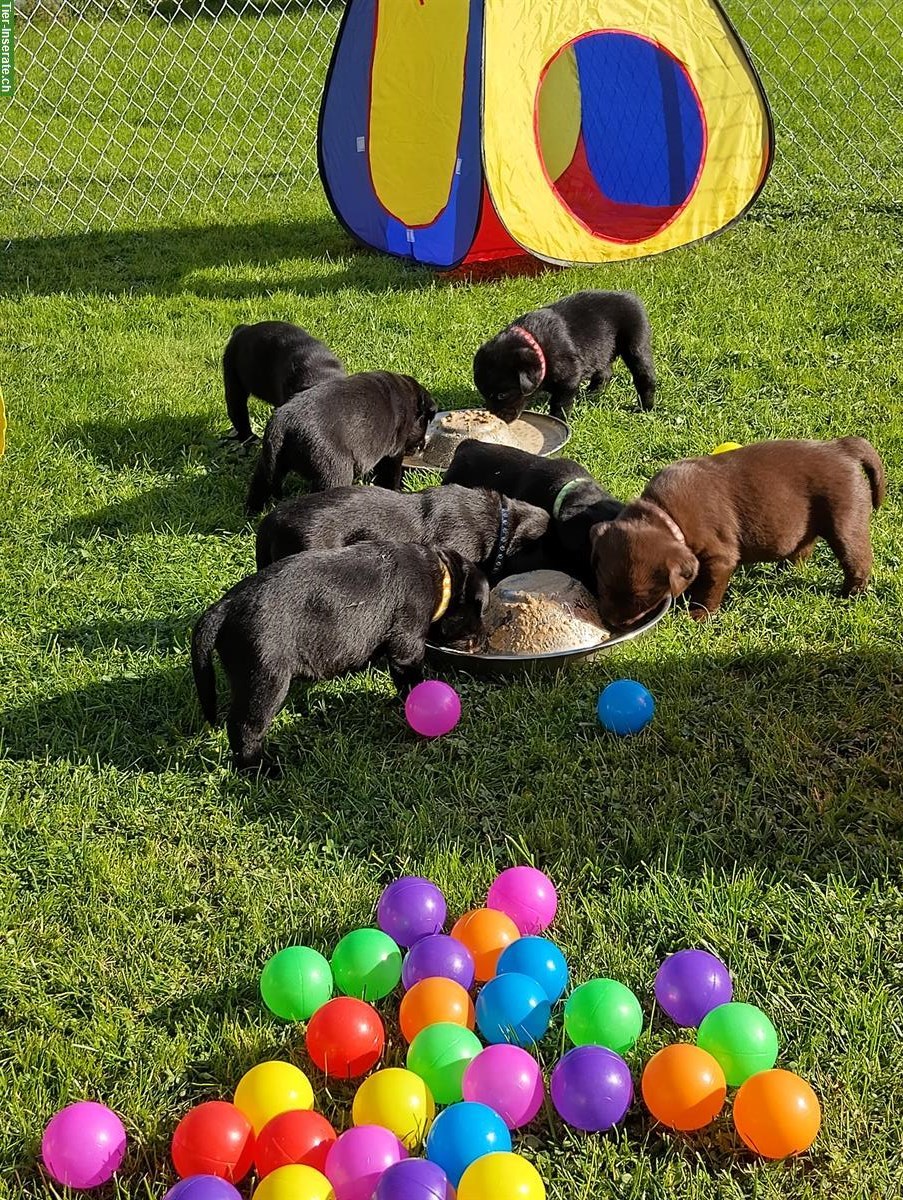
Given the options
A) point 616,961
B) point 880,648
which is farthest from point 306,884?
point 880,648

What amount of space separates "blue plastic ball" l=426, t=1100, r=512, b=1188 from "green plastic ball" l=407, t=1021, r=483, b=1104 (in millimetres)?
172

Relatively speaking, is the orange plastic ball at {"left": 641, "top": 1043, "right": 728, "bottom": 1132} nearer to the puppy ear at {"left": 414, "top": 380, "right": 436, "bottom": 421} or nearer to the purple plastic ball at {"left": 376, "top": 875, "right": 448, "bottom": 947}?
the purple plastic ball at {"left": 376, "top": 875, "right": 448, "bottom": 947}

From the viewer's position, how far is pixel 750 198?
798 cm

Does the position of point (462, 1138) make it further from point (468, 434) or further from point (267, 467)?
point (468, 434)

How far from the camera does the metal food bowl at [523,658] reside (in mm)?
3746

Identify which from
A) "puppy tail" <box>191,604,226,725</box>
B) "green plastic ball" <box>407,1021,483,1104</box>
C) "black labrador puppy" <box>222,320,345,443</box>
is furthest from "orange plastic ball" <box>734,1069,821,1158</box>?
"black labrador puppy" <box>222,320,345,443</box>

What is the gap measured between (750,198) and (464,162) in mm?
2093

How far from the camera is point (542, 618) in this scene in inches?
156

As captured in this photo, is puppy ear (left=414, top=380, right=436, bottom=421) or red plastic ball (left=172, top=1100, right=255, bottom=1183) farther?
puppy ear (left=414, top=380, right=436, bottom=421)

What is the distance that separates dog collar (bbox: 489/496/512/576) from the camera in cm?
426

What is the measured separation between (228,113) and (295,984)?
12608mm

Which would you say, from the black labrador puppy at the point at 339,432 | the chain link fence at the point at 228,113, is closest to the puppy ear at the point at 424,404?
the black labrador puppy at the point at 339,432

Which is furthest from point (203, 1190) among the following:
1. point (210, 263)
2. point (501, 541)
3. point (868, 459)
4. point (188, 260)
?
point (188, 260)

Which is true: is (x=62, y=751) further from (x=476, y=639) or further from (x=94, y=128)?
(x=94, y=128)
